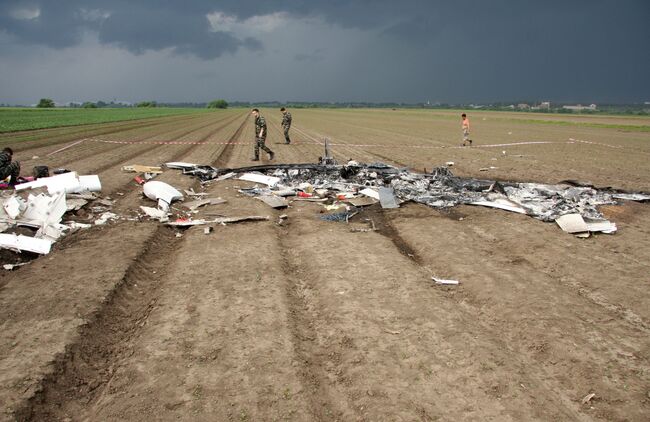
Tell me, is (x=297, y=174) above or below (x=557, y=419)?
above

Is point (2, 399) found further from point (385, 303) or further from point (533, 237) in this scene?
point (533, 237)

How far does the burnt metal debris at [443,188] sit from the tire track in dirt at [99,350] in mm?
5824

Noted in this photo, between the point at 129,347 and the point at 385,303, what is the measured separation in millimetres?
3214

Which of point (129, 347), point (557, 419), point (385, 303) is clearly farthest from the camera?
point (385, 303)

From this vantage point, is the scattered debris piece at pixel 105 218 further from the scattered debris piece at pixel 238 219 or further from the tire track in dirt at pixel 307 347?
the tire track in dirt at pixel 307 347

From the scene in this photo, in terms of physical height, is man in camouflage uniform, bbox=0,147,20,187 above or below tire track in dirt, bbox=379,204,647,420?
above

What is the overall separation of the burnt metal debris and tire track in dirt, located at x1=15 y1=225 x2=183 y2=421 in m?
5.82

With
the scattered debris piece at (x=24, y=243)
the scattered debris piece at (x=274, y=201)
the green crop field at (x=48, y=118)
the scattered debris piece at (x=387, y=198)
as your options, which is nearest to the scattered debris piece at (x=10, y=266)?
the scattered debris piece at (x=24, y=243)

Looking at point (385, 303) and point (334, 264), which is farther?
point (334, 264)

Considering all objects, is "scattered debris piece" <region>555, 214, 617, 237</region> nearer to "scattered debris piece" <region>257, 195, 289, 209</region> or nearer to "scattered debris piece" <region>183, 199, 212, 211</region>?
"scattered debris piece" <region>257, 195, 289, 209</region>

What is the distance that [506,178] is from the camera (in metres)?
15.0

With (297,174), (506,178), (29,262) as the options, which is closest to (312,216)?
(297,174)

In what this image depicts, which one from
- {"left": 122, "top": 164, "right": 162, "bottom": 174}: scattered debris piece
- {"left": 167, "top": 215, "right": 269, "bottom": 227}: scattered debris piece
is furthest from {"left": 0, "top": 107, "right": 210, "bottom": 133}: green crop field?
{"left": 167, "top": 215, "right": 269, "bottom": 227}: scattered debris piece

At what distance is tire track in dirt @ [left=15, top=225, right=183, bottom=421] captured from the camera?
150 inches
